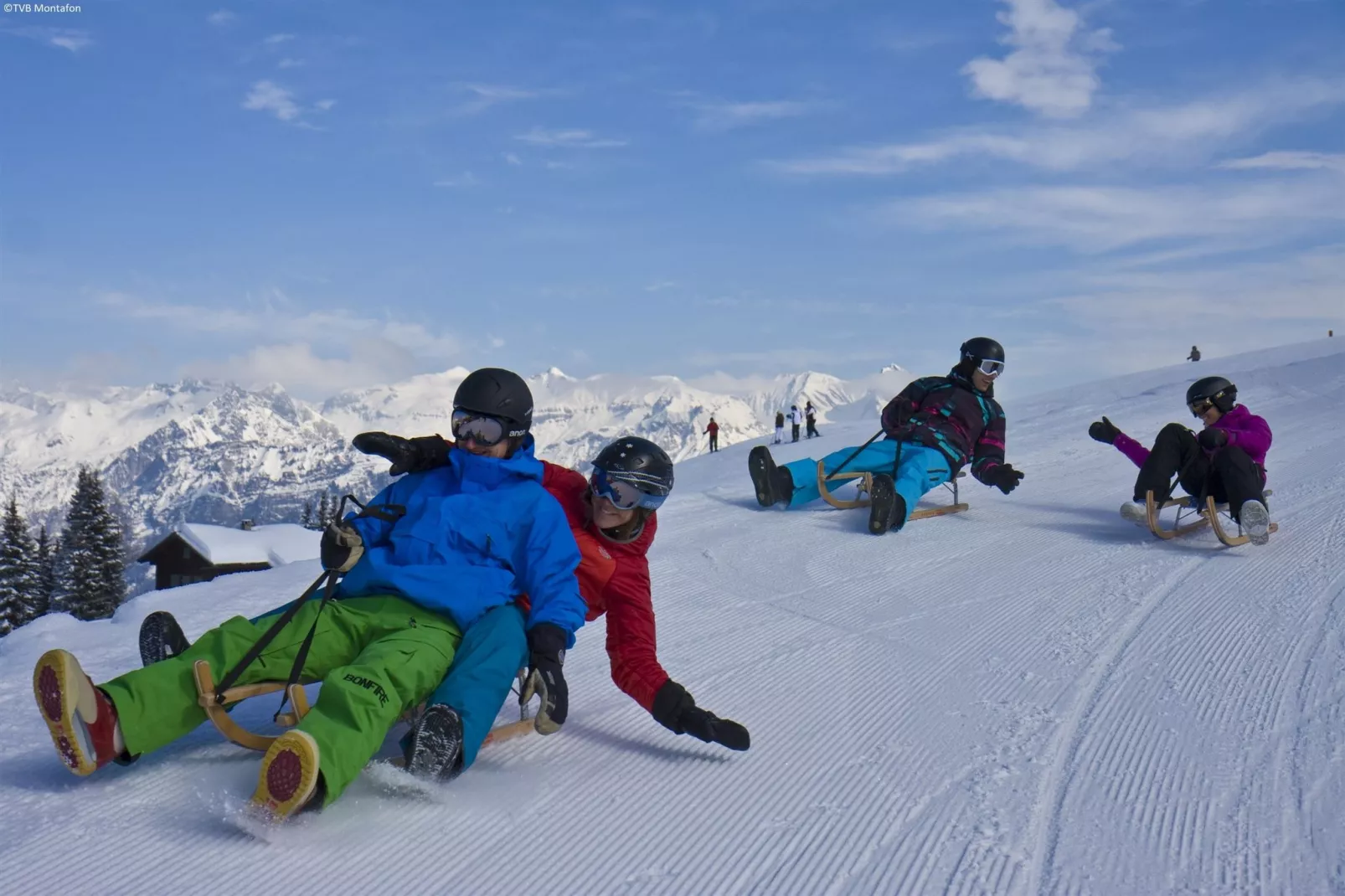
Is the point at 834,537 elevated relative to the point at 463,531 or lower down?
lower down

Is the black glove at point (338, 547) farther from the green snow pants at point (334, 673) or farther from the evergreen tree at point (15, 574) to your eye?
the evergreen tree at point (15, 574)

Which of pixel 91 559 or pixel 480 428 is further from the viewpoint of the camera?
pixel 91 559

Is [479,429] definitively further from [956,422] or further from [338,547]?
[956,422]

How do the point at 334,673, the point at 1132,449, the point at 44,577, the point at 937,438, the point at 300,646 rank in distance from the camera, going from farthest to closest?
the point at 44,577
the point at 937,438
the point at 1132,449
the point at 300,646
the point at 334,673

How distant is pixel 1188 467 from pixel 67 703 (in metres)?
6.62

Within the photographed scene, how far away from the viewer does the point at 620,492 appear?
3.74 metres

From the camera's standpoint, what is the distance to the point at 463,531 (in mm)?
3449

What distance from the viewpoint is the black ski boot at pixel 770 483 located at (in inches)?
338

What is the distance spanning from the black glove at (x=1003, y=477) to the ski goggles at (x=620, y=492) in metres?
4.34

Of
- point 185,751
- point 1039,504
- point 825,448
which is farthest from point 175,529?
point 185,751

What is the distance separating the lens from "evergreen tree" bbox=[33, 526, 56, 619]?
105 feet

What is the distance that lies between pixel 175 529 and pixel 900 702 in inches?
1622

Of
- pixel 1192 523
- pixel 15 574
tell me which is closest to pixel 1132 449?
pixel 1192 523

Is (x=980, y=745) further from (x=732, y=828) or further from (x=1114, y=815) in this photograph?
(x=732, y=828)
